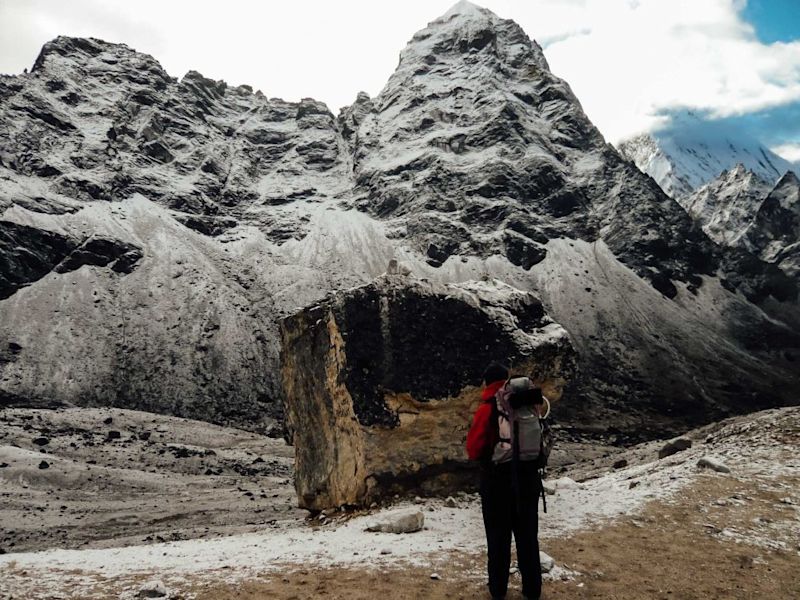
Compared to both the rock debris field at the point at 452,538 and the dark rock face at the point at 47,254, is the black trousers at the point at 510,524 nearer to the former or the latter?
the rock debris field at the point at 452,538

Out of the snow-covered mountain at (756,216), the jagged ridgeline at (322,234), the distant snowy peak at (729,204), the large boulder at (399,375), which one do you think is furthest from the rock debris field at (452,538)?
the distant snowy peak at (729,204)

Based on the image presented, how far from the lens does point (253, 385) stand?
2953 inches

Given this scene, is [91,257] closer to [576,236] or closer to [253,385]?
[253,385]

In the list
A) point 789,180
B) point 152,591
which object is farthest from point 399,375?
point 789,180

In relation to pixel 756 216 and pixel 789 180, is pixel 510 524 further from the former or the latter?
pixel 789 180

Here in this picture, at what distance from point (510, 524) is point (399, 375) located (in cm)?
723

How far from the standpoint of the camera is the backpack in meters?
6.95

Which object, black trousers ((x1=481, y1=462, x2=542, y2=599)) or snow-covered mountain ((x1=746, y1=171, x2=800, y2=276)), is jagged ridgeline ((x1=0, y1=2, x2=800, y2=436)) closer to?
snow-covered mountain ((x1=746, y1=171, x2=800, y2=276))

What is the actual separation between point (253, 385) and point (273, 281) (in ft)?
90.8

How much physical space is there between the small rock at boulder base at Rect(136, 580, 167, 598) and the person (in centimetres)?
456

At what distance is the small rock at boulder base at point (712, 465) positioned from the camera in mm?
13039

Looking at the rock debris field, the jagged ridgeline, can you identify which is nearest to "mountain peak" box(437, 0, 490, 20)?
the jagged ridgeline

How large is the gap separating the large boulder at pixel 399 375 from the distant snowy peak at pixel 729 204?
568 ft

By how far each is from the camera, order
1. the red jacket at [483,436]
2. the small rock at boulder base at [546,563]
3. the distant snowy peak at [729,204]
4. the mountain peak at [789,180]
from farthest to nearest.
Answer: the distant snowy peak at [729,204] < the mountain peak at [789,180] < the small rock at boulder base at [546,563] < the red jacket at [483,436]
